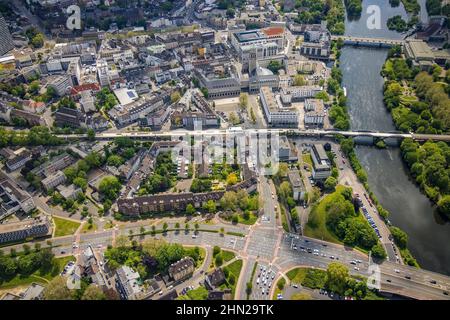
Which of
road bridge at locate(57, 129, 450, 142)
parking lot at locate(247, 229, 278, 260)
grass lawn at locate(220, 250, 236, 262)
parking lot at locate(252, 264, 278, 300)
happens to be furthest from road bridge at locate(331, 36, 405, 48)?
parking lot at locate(252, 264, 278, 300)

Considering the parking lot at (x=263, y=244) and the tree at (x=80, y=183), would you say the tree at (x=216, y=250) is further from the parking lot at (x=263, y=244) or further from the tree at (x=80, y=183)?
the tree at (x=80, y=183)

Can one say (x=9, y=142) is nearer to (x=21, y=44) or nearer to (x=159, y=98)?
(x=159, y=98)

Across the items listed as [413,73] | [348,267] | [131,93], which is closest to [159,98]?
[131,93]

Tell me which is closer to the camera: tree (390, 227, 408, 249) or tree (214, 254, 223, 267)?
tree (214, 254, 223, 267)

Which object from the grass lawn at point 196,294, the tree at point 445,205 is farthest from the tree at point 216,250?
the tree at point 445,205

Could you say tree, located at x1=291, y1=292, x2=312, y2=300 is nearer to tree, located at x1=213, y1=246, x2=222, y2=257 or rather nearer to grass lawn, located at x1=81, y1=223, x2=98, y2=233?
tree, located at x1=213, y1=246, x2=222, y2=257

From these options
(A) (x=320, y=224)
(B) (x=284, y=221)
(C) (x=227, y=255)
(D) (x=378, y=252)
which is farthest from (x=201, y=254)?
(D) (x=378, y=252)

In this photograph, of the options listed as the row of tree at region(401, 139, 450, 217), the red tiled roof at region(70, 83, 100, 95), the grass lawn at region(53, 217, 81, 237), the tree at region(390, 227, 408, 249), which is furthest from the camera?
the red tiled roof at region(70, 83, 100, 95)

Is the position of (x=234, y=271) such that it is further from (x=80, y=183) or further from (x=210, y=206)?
A: (x=80, y=183)
